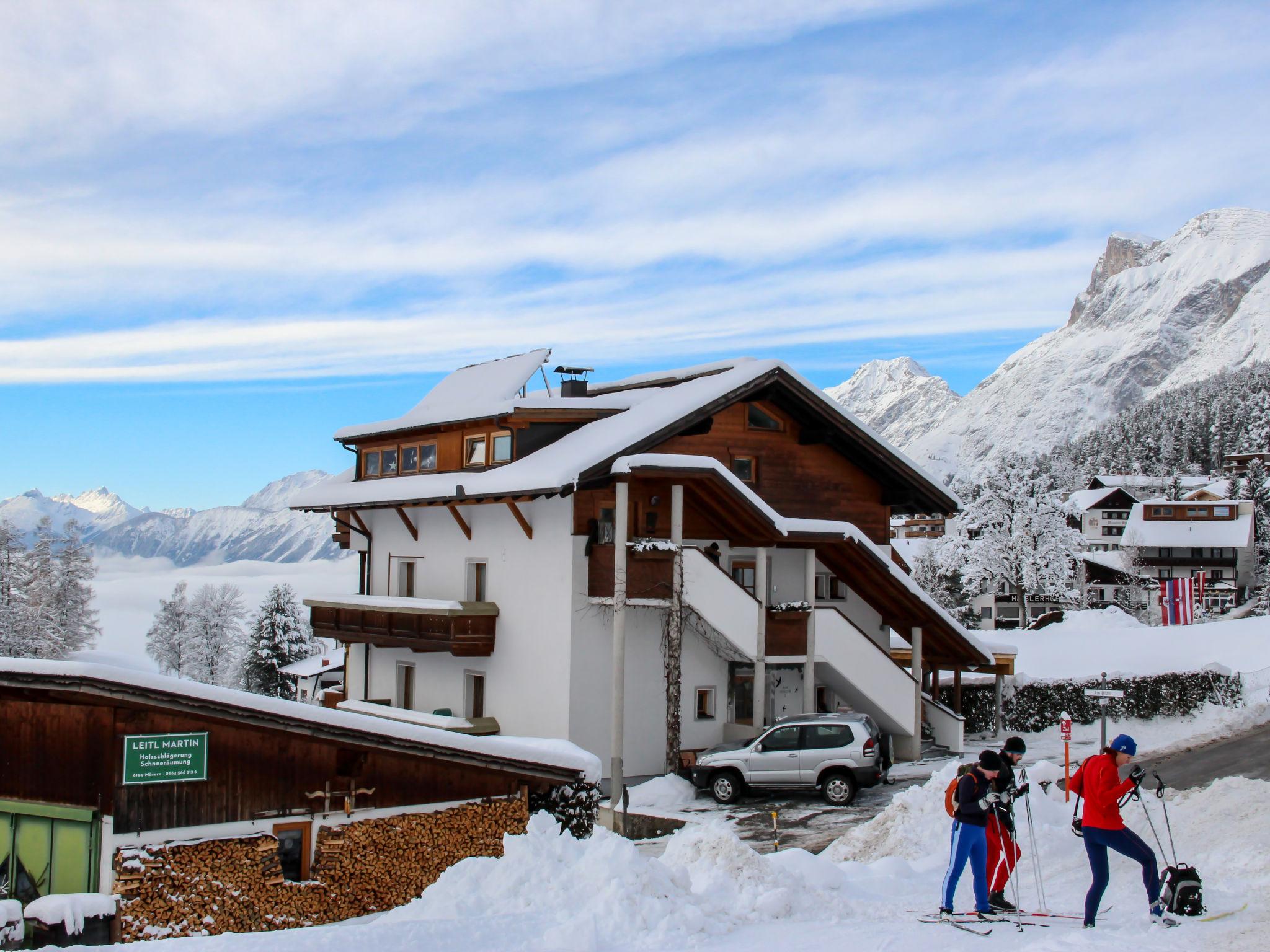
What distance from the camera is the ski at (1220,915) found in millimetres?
10031

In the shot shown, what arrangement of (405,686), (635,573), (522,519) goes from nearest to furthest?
(635,573) < (522,519) < (405,686)

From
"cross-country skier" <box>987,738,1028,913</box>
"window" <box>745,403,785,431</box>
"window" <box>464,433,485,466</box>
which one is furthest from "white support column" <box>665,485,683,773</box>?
"cross-country skier" <box>987,738,1028,913</box>

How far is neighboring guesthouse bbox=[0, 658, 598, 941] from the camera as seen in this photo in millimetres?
12102

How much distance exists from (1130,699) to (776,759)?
1434cm

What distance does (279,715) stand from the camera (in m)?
12.9

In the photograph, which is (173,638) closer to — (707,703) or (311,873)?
(707,703)

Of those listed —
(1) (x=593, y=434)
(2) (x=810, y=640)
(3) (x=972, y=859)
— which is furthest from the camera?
(1) (x=593, y=434)

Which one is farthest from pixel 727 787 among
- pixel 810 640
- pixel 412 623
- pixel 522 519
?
pixel 412 623

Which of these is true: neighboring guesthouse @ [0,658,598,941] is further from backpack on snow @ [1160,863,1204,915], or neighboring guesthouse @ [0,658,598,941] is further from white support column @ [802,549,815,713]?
white support column @ [802,549,815,713]

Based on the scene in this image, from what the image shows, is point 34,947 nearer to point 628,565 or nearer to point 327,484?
point 628,565

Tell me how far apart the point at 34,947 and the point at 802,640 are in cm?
1773

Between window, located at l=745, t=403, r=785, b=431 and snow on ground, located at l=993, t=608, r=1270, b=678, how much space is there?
38.7 feet

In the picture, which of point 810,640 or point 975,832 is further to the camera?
point 810,640

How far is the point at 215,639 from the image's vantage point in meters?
88.1
